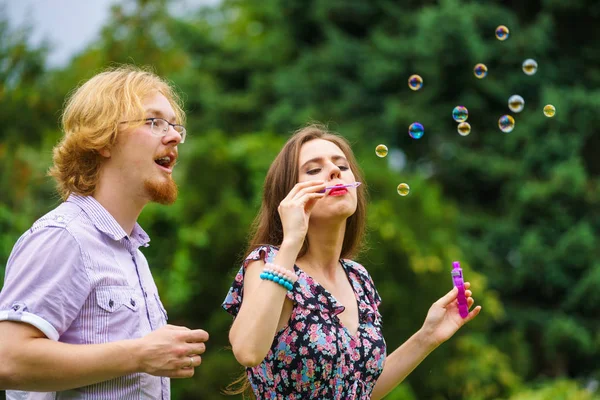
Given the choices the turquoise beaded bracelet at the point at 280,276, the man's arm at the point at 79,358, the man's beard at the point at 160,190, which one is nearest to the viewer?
the man's arm at the point at 79,358

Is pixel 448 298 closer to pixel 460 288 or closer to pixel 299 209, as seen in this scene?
pixel 460 288

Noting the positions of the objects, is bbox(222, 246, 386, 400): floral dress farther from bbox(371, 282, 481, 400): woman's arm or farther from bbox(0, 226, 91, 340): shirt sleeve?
bbox(0, 226, 91, 340): shirt sleeve

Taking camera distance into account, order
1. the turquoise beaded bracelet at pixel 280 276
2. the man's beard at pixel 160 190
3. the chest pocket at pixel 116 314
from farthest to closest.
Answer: the man's beard at pixel 160 190 → the turquoise beaded bracelet at pixel 280 276 → the chest pocket at pixel 116 314

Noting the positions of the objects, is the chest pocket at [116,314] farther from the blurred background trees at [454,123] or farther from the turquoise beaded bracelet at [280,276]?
the blurred background trees at [454,123]

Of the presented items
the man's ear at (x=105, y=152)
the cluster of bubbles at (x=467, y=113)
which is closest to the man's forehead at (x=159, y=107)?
the man's ear at (x=105, y=152)

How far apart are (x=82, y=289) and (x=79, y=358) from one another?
22cm

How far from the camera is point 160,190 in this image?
2.41 m

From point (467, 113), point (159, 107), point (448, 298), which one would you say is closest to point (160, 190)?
point (159, 107)

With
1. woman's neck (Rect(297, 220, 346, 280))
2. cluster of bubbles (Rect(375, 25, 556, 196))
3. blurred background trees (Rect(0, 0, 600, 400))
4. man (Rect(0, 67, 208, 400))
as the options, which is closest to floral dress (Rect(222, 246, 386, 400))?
woman's neck (Rect(297, 220, 346, 280))

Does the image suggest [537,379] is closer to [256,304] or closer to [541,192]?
[541,192]

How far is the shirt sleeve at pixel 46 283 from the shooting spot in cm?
200

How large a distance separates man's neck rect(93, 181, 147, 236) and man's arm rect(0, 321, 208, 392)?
0.49 meters

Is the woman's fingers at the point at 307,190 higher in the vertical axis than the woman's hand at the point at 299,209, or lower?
higher

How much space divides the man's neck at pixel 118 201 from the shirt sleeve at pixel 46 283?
0.25m
